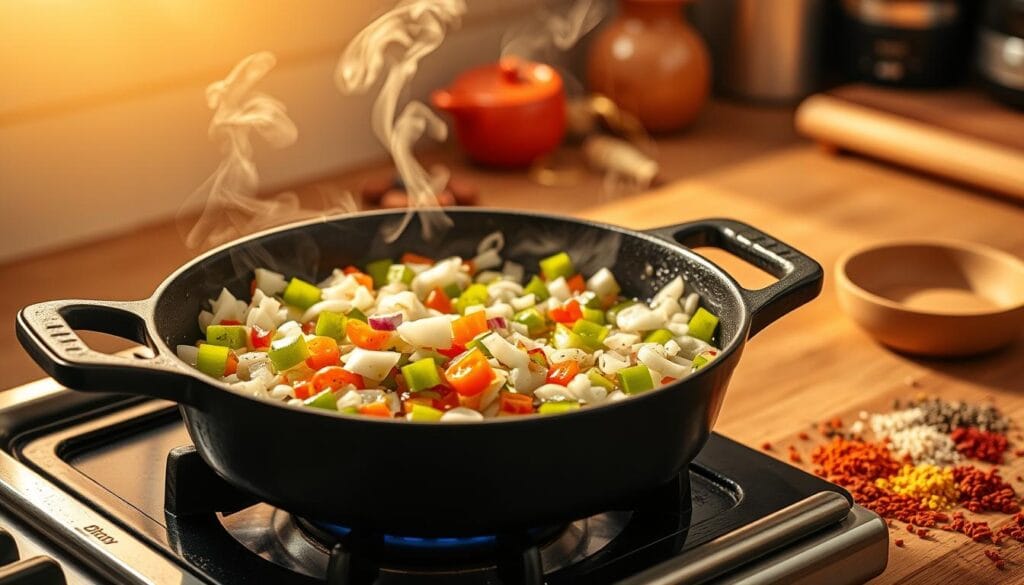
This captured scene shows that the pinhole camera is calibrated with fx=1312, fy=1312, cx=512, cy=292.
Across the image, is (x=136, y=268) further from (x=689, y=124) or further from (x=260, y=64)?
(x=689, y=124)

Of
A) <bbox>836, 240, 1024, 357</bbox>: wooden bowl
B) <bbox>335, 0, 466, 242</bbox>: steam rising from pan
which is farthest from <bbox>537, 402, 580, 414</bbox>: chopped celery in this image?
<bbox>335, 0, 466, 242</bbox>: steam rising from pan

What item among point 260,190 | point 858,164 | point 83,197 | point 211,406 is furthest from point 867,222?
point 211,406

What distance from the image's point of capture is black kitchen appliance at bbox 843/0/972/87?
2088mm

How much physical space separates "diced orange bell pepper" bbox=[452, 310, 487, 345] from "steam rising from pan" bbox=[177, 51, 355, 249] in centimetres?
43

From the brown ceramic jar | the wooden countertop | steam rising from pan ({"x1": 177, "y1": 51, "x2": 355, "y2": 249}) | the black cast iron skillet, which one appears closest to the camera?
the black cast iron skillet

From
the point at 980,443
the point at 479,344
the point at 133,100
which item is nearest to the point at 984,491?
the point at 980,443

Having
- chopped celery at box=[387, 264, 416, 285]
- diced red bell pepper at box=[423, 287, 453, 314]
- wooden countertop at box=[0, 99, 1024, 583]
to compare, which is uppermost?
chopped celery at box=[387, 264, 416, 285]

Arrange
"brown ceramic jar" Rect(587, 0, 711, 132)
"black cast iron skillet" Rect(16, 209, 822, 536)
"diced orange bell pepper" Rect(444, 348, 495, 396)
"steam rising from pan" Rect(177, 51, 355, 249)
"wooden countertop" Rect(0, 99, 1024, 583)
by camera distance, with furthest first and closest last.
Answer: "brown ceramic jar" Rect(587, 0, 711, 132)
"steam rising from pan" Rect(177, 51, 355, 249)
"wooden countertop" Rect(0, 99, 1024, 583)
"diced orange bell pepper" Rect(444, 348, 495, 396)
"black cast iron skillet" Rect(16, 209, 822, 536)

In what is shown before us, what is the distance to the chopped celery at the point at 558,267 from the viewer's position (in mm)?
1214

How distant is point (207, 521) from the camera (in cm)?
104

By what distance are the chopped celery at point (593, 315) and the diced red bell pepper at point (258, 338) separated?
28 cm

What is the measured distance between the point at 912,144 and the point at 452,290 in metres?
1.00

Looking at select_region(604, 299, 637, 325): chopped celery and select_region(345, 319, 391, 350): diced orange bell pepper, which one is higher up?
select_region(345, 319, 391, 350): diced orange bell pepper

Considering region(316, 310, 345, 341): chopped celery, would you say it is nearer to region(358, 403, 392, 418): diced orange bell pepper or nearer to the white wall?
region(358, 403, 392, 418): diced orange bell pepper
